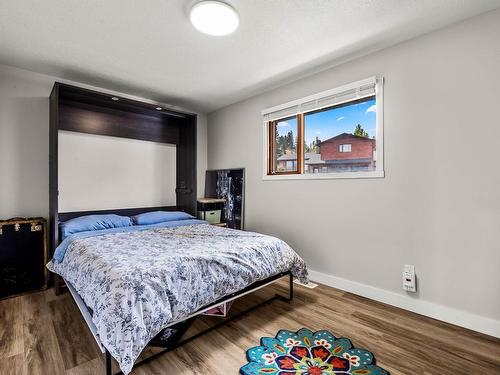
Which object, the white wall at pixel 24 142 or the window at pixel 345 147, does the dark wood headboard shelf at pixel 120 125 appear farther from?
the window at pixel 345 147

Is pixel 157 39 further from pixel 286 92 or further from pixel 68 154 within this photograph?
pixel 68 154

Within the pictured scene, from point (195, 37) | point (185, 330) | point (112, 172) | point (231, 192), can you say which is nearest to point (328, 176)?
point (231, 192)

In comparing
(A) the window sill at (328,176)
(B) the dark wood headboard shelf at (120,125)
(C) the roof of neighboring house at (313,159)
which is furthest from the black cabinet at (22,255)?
(C) the roof of neighboring house at (313,159)

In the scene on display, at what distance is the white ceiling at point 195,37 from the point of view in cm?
191

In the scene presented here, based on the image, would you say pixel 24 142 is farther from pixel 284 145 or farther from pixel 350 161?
pixel 350 161

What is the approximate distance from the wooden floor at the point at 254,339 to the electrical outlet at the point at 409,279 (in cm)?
21

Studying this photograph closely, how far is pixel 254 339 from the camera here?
1.90m

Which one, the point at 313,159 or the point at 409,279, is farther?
the point at 313,159

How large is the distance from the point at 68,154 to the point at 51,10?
5.54 feet

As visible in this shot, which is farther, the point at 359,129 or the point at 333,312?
the point at 359,129

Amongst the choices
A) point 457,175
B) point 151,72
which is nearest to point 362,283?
point 457,175

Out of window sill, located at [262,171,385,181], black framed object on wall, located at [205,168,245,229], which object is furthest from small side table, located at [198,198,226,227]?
window sill, located at [262,171,385,181]

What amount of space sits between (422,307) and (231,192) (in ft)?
8.92

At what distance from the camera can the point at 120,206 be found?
3.56 metres
